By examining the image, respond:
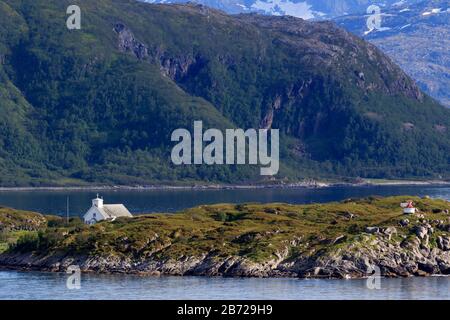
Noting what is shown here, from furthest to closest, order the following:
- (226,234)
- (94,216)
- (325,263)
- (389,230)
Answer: (94,216)
(226,234)
(389,230)
(325,263)

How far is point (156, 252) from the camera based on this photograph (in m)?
159

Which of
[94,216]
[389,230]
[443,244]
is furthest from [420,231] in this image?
[94,216]

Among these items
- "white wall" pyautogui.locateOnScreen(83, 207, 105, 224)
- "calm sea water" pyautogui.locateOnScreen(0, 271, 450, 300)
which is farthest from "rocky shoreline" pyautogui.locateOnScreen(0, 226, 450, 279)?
"white wall" pyautogui.locateOnScreen(83, 207, 105, 224)

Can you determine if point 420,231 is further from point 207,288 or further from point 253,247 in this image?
point 207,288

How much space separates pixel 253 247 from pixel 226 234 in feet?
25.7

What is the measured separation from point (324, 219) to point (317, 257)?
29037mm

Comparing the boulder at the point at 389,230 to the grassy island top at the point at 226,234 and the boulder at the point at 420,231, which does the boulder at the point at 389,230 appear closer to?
the grassy island top at the point at 226,234

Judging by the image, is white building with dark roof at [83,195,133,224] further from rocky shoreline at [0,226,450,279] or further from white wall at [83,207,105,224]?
rocky shoreline at [0,226,450,279]

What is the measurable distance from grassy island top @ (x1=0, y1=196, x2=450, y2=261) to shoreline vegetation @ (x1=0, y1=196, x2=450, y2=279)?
0.12 metres

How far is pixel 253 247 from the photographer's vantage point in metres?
157
